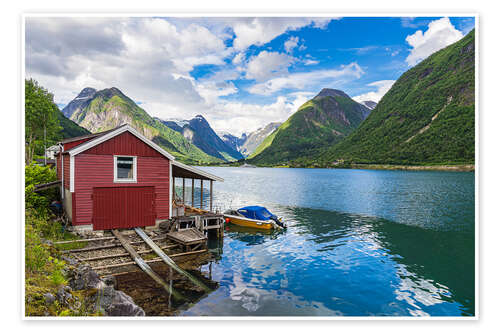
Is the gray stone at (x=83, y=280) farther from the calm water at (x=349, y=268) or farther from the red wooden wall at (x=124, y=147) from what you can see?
the red wooden wall at (x=124, y=147)

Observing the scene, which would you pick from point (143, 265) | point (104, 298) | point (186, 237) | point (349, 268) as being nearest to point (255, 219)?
point (186, 237)

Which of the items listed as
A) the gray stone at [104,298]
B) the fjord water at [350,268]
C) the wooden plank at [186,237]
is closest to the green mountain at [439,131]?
the fjord water at [350,268]

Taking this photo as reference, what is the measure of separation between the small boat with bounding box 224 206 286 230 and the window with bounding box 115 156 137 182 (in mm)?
15347

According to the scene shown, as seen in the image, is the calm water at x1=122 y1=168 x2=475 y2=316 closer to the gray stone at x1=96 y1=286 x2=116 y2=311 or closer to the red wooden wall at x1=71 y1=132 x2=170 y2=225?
the gray stone at x1=96 y1=286 x2=116 y2=311

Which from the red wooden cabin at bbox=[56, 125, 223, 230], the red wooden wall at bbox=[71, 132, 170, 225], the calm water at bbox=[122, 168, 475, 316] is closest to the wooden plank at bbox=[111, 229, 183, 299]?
the red wooden cabin at bbox=[56, 125, 223, 230]

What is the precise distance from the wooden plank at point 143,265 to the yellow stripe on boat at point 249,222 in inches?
606

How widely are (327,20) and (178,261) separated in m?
16.3

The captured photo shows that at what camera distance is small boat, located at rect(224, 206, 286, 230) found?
30044 millimetres

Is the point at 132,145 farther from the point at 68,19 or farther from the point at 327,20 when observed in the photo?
the point at 327,20

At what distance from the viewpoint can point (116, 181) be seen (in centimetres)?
1917

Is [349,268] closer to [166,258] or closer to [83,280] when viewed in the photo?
[166,258]

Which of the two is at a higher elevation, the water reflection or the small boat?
the small boat

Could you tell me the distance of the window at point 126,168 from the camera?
19.4 meters
